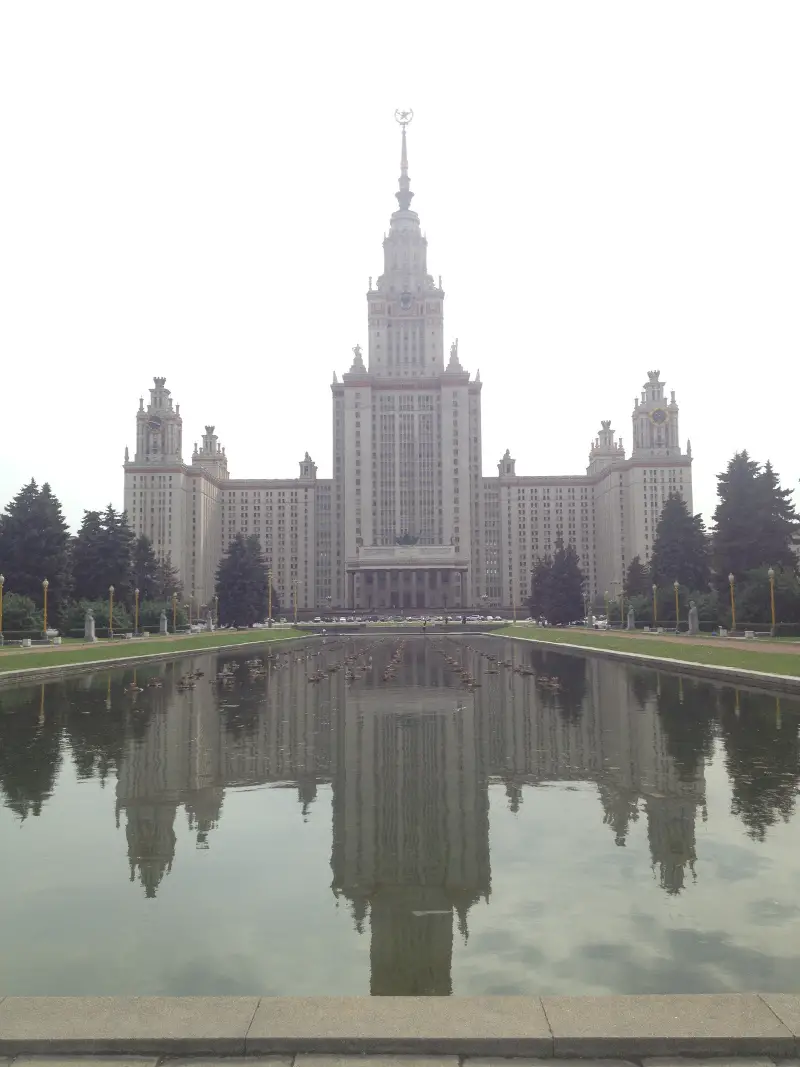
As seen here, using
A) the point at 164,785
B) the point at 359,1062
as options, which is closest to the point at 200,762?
the point at 164,785

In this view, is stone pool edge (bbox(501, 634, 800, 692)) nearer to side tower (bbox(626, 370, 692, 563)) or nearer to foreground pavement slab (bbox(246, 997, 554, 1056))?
foreground pavement slab (bbox(246, 997, 554, 1056))

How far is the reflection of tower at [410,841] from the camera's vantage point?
6574mm

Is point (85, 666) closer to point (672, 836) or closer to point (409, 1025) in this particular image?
point (672, 836)

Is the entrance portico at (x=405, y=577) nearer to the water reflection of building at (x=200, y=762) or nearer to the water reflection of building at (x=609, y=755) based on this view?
the water reflection of building at (x=609, y=755)

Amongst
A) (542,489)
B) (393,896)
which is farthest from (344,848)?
(542,489)

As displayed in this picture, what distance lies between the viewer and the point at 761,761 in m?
13.8

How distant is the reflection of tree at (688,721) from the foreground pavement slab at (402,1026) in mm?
8382

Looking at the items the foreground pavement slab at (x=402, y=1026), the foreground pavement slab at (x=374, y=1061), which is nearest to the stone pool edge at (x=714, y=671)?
the foreground pavement slab at (x=402, y=1026)

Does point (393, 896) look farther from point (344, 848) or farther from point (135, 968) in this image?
point (135, 968)

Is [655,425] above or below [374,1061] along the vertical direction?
above

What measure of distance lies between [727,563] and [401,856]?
207 feet

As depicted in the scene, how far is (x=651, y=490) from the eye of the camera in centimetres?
14212

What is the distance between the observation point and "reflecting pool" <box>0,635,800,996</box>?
625cm

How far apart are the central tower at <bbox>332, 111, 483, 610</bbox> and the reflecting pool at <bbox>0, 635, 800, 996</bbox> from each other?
124239 millimetres
